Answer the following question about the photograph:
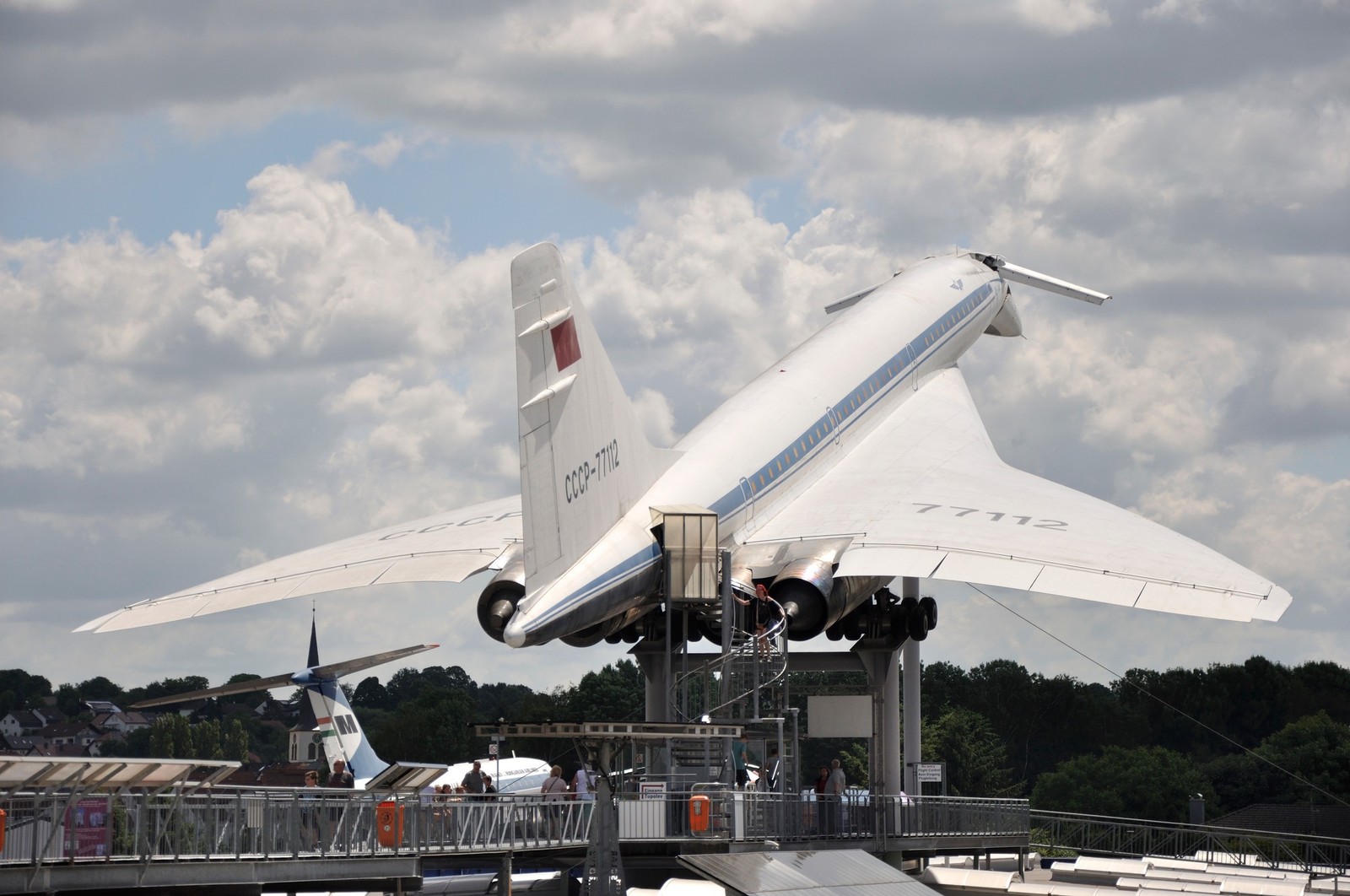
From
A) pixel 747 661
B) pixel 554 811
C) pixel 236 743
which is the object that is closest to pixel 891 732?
pixel 747 661

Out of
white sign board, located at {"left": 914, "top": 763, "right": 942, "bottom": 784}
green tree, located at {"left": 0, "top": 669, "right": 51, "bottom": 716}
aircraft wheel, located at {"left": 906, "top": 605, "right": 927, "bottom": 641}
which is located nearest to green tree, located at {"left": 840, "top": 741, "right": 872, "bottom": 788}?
white sign board, located at {"left": 914, "top": 763, "right": 942, "bottom": 784}

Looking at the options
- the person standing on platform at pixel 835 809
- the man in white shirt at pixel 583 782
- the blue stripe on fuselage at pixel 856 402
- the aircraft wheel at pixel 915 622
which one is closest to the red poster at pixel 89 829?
the man in white shirt at pixel 583 782

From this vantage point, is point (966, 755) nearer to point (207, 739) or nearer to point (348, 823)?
point (207, 739)

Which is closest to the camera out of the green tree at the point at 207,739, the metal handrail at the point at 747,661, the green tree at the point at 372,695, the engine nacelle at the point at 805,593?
the metal handrail at the point at 747,661

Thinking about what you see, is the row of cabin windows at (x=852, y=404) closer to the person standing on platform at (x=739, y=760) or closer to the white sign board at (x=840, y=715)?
the person standing on platform at (x=739, y=760)

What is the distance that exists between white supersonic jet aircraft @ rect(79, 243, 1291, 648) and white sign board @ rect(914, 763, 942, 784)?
234 cm

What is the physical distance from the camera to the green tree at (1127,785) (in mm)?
78812

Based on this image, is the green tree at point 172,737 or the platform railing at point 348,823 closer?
the platform railing at point 348,823

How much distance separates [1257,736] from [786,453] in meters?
77.6

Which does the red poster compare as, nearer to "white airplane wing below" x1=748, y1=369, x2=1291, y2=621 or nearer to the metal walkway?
the metal walkway

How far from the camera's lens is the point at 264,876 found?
1628cm

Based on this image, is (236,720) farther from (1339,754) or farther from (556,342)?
(556,342)

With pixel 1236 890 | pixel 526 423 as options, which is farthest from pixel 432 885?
pixel 1236 890

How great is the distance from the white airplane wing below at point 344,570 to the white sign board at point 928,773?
8.56 metres
